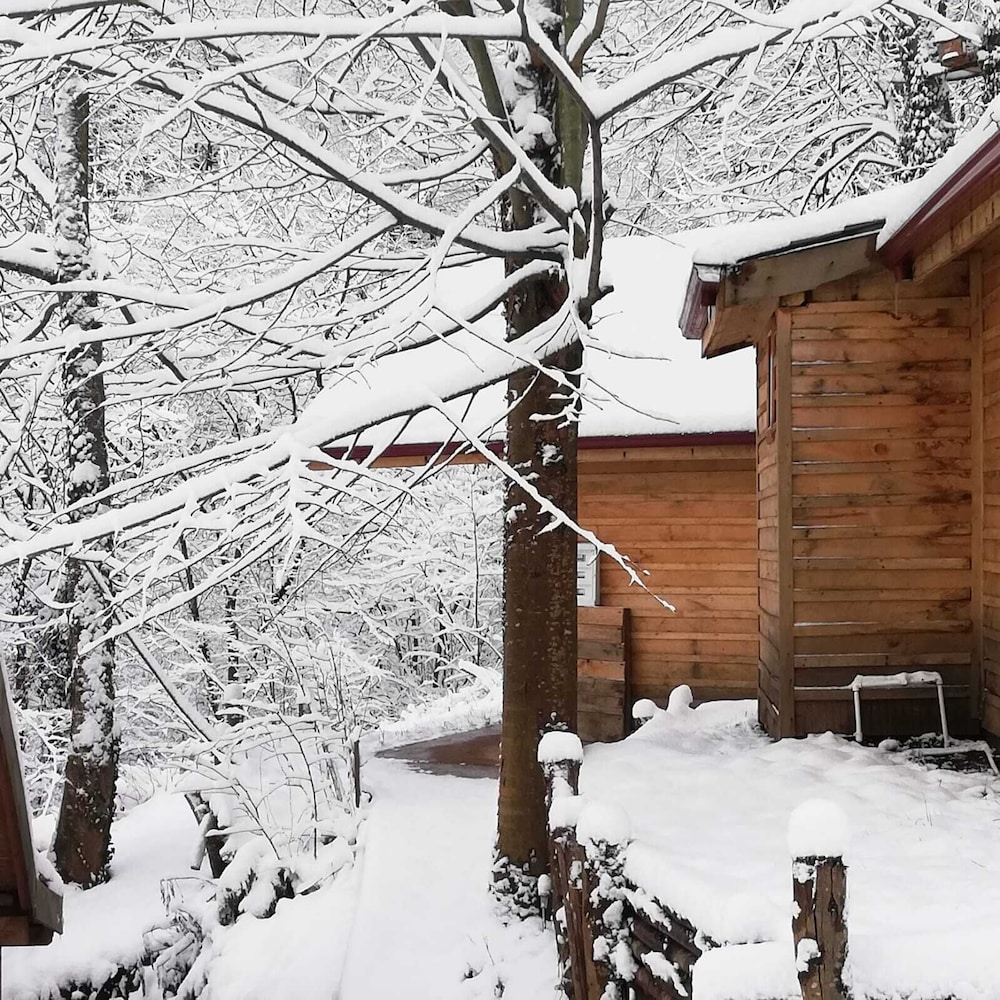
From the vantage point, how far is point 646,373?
37.3ft

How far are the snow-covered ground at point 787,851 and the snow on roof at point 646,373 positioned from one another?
286 cm

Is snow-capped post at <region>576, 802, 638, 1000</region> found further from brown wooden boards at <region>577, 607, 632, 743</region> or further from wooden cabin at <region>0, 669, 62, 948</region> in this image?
brown wooden boards at <region>577, 607, 632, 743</region>

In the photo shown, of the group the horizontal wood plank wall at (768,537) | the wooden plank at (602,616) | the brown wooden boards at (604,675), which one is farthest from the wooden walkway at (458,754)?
the horizontal wood plank wall at (768,537)

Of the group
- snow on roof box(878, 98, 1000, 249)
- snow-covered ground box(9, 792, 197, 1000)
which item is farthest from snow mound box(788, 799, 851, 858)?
snow-covered ground box(9, 792, 197, 1000)

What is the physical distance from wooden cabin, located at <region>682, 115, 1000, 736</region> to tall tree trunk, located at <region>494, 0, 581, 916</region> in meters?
1.54

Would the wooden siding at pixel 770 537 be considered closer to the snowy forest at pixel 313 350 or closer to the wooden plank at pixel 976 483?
the wooden plank at pixel 976 483

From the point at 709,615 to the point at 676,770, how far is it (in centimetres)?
405

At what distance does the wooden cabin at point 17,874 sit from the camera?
2777mm

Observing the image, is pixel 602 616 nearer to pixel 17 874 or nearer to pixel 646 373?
pixel 646 373

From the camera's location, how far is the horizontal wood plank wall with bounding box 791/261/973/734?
731 cm

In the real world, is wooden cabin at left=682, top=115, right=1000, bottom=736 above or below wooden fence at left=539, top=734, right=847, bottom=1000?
above

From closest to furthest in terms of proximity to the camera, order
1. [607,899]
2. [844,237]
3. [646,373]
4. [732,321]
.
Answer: [607,899], [844,237], [732,321], [646,373]

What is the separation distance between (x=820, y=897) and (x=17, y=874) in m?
2.24

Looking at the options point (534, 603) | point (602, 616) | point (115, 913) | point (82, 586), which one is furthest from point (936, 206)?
point (115, 913)
